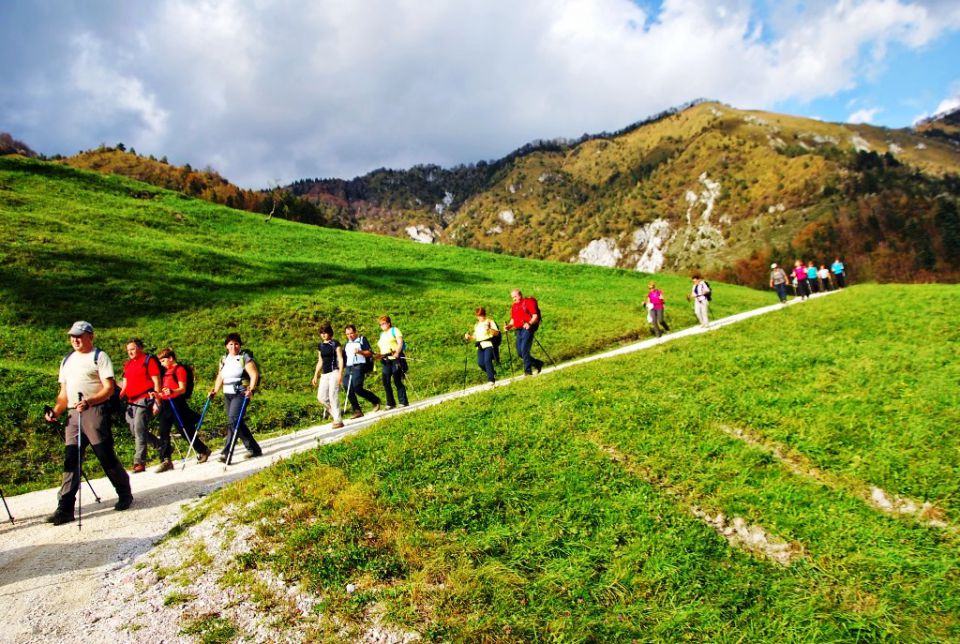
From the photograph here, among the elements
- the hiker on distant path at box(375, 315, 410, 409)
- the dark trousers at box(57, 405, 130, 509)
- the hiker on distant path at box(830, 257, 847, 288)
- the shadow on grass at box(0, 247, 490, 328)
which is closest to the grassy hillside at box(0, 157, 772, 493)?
the shadow on grass at box(0, 247, 490, 328)

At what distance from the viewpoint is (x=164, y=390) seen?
13.1m

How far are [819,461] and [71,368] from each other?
12.6 m

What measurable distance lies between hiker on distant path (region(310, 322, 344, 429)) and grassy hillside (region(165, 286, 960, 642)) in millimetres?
3836

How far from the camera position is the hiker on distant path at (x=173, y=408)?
13.2m

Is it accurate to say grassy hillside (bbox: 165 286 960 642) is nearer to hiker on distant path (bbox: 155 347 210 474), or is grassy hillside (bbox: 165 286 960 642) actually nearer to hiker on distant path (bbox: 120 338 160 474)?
hiker on distant path (bbox: 155 347 210 474)

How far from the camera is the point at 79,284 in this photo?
26.3 m

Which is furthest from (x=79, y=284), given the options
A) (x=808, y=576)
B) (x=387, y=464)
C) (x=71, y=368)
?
(x=808, y=576)

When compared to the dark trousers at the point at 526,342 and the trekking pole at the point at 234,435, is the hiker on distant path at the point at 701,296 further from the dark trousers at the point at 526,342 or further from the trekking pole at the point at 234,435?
the trekking pole at the point at 234,435

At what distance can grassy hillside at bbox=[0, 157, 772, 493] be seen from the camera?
65.2 feet

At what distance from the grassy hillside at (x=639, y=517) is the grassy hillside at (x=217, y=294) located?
33.7 feet

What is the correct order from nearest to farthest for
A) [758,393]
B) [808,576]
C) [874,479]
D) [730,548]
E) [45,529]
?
[808,576], [730,548], [874,479], [45,529], [758,393]

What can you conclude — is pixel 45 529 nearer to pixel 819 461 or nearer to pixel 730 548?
pixel 730 548

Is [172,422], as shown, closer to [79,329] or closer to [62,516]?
[62,516]

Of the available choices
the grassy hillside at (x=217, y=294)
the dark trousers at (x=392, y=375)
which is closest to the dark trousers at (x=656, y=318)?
the grassy hillside at (x=217, y=294)
